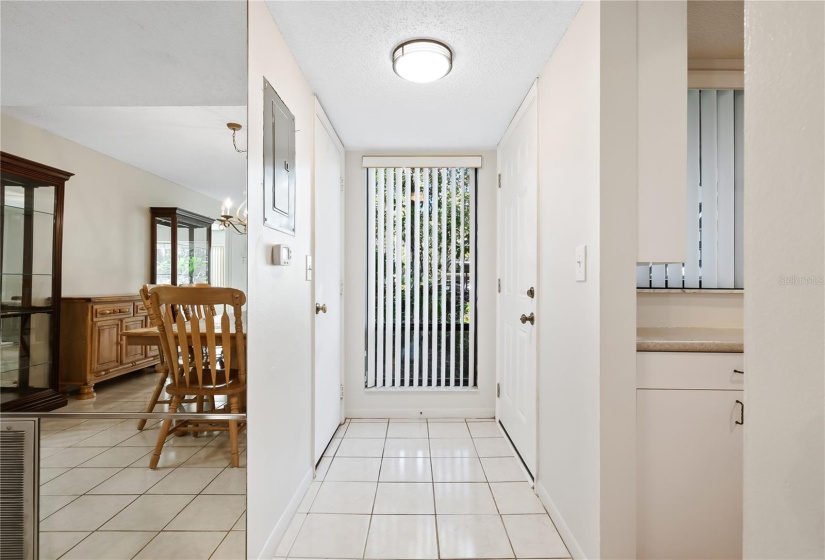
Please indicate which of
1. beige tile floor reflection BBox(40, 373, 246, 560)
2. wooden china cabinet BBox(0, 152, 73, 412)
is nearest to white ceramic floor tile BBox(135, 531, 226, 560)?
beige tile floor reflection BBox(40, 373, 246, 560)

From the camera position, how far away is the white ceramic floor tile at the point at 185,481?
4.42 ft

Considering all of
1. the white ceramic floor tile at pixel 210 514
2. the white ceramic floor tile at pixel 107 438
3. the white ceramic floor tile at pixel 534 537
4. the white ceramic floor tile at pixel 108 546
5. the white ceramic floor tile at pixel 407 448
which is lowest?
the white ceramic floor tile at pixel 407 448

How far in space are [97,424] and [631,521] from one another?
1.82 metres

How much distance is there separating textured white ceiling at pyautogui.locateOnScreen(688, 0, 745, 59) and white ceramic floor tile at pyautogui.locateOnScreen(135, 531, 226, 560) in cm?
273

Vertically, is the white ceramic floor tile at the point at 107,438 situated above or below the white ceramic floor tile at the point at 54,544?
above

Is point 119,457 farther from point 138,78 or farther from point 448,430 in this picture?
point 448,430

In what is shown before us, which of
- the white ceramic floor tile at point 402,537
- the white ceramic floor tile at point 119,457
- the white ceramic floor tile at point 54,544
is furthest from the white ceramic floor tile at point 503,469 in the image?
the white ceramic floor tile at point 54,544

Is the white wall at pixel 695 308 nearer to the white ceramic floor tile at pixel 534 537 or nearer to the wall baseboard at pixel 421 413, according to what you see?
the white ceramic floor tile at pixel 534 537

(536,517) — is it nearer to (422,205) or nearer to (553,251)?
(553,251)

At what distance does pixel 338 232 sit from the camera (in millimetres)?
3127

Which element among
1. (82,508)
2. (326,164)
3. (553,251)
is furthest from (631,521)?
(326,164)

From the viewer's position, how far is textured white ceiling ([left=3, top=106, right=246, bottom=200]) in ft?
4.00

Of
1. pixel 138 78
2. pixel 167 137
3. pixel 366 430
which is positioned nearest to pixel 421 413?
pixel 366 430

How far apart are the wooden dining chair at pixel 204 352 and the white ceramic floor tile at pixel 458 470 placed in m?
1.33
